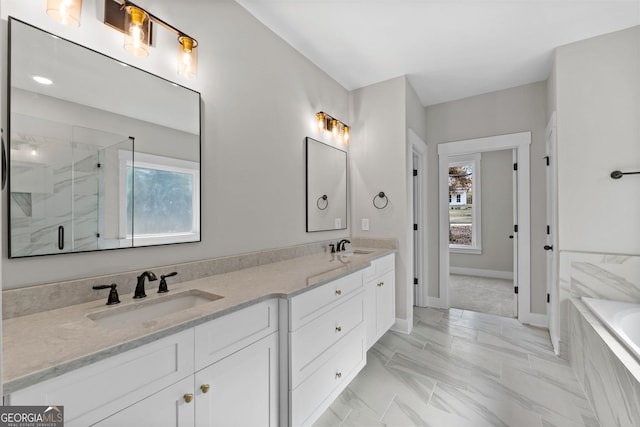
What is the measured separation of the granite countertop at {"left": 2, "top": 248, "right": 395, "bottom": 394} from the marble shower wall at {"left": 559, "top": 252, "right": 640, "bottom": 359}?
7.20ft

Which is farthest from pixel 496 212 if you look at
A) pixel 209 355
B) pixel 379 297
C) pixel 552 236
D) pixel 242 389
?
pixel 209 355

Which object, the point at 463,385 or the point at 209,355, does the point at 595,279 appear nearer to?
the point at 463,385

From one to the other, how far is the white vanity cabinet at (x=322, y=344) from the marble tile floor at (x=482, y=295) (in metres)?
2.44

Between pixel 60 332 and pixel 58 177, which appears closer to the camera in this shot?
pixel 60 332

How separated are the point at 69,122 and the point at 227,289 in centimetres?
101

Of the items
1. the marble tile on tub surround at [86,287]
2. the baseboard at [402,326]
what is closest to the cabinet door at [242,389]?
the marble tile on tub surround at [86,287]

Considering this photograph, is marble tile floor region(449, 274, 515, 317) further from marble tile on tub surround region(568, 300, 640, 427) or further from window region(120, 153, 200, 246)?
window region(120, 153, 200, 246)

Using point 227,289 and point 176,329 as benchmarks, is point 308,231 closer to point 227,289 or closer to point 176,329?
point 227,289

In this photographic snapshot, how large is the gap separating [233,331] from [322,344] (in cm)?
Result: 65

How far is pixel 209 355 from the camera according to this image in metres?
1.12

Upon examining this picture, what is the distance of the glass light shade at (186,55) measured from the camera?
1.62 metres

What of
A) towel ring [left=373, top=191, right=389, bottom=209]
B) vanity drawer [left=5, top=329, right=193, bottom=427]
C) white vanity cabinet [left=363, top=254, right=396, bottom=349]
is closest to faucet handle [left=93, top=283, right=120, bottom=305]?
vanity drawer [left=5, top=329, right=193, bottom=427]

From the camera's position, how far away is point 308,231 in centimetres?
266

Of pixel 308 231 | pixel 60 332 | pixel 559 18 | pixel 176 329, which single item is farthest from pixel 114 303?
pixel 559 18
